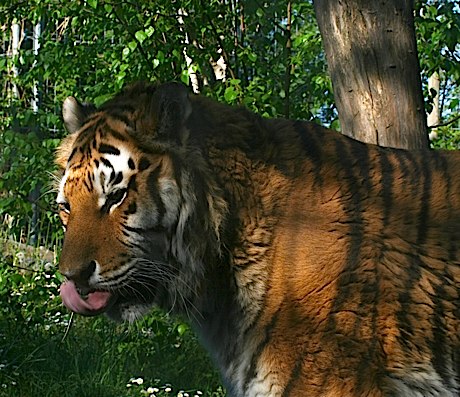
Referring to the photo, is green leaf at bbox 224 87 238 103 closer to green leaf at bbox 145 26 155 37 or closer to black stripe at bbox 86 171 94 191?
green leaf at bbox 145 26 155 37

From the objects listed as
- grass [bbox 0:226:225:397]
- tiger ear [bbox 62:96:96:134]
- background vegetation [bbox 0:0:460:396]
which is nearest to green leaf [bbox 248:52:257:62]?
background vegetation [bbox 0:0:460:396]

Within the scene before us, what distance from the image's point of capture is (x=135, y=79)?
539 centimetres

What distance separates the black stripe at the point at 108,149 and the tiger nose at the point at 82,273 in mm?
407

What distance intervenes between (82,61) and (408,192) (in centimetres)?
345

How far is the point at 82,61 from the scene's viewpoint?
19.2 ft

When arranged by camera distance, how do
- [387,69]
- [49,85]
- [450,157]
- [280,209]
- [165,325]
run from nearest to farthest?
[280,209] < [450,157] < [387,69] < [165,325] < [49,85]

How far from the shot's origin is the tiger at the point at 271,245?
9.15 feet

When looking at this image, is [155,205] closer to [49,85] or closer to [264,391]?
[264,391]

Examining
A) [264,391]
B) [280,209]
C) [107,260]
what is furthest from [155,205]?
[264,391]

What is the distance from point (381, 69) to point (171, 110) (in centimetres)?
166

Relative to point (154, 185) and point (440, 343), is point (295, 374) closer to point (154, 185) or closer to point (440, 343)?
point (440, 343)

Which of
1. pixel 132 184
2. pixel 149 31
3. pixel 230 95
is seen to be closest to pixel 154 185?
pixel 132 184

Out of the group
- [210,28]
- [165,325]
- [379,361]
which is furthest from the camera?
[210,28]

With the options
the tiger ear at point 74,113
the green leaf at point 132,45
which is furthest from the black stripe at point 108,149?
the green leaf at point 132,45
